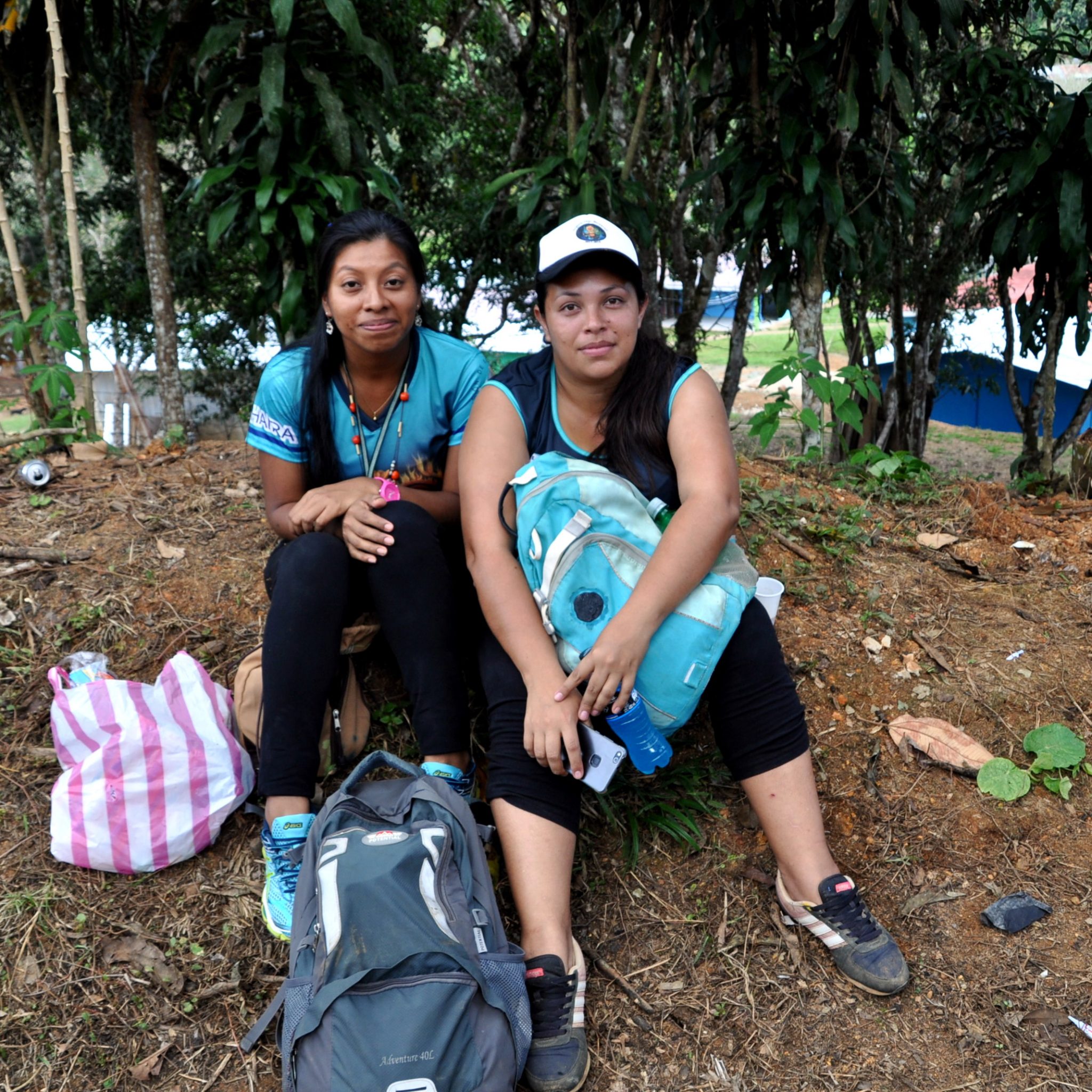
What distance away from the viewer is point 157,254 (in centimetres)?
471

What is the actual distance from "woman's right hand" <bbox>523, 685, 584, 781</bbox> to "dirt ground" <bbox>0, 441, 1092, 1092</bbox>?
428mm

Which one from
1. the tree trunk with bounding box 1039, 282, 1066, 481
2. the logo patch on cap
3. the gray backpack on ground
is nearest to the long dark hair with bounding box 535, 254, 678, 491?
the logo patch on cap

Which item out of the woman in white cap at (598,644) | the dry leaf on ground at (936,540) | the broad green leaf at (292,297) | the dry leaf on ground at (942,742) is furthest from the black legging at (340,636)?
the broad green leaf at (292,297)

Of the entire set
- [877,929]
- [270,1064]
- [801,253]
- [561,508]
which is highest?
[801,253]

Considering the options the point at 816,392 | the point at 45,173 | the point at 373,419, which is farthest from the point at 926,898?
the point at 45,173

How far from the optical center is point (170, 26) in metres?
4.30

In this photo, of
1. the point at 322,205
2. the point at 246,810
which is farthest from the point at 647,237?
the point at 246,810

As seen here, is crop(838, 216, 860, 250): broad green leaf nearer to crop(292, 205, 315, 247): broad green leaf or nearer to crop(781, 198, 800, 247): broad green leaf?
crop(781, 198, 800, 247): broad green leaf

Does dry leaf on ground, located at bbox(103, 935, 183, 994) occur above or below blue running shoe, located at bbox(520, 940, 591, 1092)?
below

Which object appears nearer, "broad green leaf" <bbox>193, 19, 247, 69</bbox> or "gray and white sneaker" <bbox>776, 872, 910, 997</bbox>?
"gray and white sneaker" <bbox>776, 872, 910, 997</bbox>

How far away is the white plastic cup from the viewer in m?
2.46

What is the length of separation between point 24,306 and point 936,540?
3772mm

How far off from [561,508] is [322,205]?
2477 mm

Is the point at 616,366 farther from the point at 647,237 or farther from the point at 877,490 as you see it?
the point at 647,237
